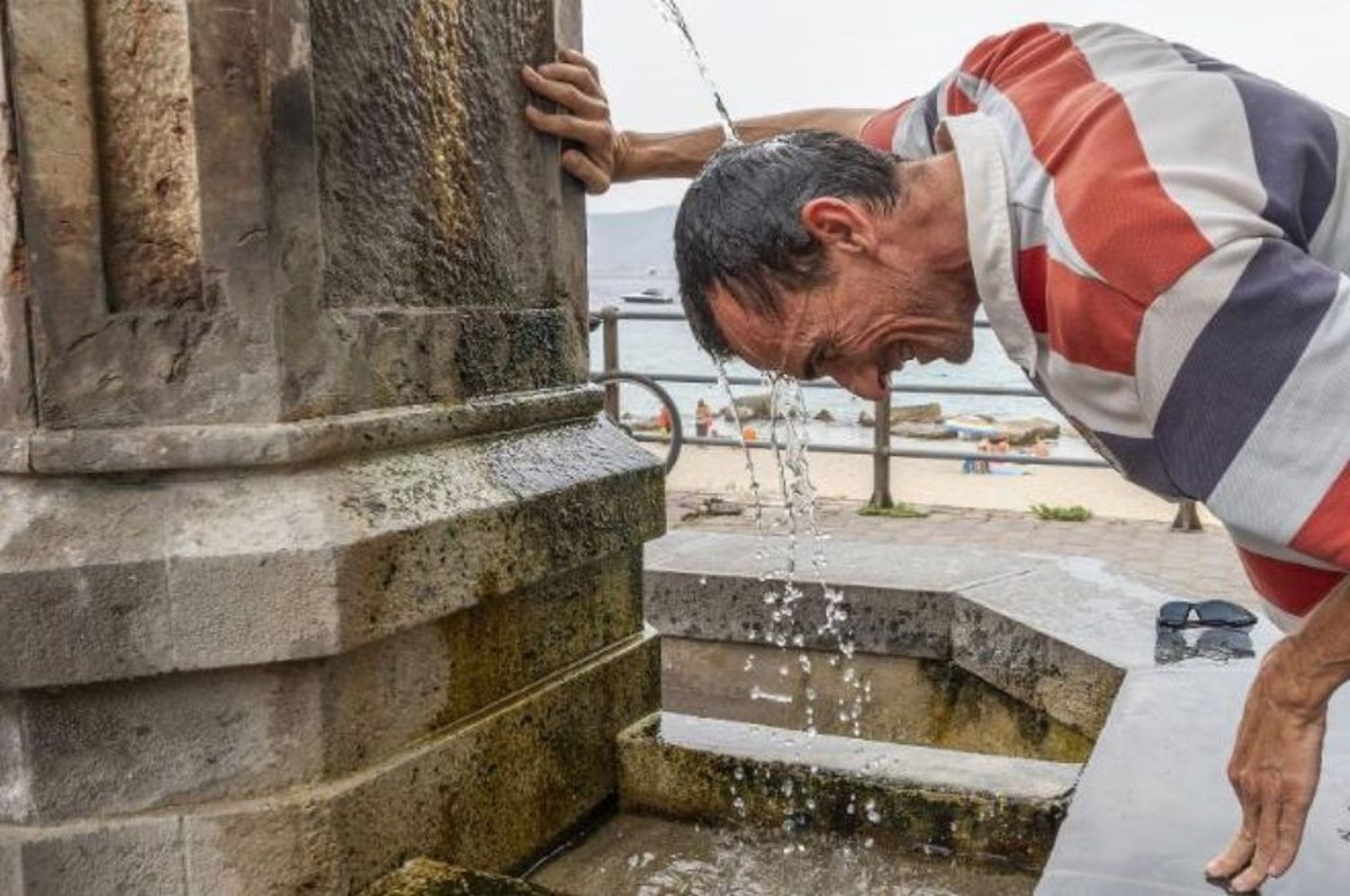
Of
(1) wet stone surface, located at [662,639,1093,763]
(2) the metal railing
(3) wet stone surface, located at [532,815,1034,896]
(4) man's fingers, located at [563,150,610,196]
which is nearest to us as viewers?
(3) wet stone surface, located at [532,815,1034,896]

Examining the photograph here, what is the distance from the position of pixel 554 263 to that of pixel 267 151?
2.53 ft

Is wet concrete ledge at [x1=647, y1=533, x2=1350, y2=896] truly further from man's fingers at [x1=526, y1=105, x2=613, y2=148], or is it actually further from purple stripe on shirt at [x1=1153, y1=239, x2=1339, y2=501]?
man's fingers at [x1=526, y1=105, x2=613, y2=148]

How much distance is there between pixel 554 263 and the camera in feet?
7.98

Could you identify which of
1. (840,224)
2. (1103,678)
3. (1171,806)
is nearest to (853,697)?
(1103,678)

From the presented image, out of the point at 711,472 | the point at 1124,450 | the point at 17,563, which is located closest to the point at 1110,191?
the point at 1124,450

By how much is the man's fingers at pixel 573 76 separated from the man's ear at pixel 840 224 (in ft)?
2.80

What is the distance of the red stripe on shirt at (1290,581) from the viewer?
5.19 feet

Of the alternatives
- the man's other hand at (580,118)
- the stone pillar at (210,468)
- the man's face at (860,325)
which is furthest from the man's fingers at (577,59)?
the man's face at (860,325)

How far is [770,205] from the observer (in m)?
1.73

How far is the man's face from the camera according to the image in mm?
1736

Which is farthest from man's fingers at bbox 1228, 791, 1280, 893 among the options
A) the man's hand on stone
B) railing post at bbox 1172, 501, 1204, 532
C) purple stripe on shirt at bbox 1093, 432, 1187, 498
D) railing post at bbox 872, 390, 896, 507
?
railing post at bbox 1172, 501, 1204, 532

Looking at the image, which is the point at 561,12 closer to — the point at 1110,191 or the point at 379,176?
the point at 379,176

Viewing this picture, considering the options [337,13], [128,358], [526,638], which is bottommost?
[526,638]

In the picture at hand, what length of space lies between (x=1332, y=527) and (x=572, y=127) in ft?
5.09
